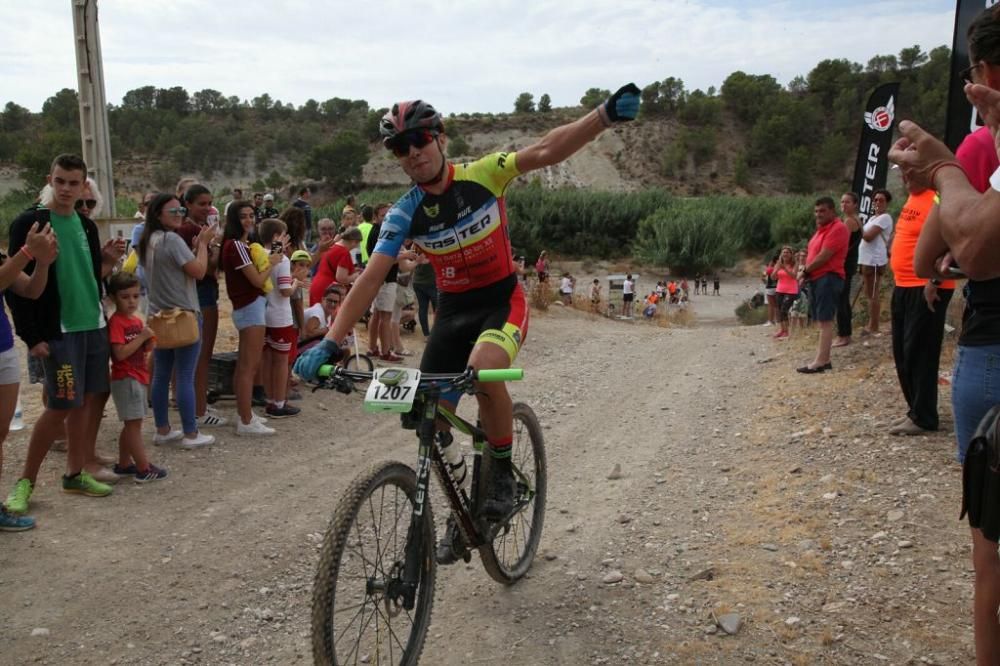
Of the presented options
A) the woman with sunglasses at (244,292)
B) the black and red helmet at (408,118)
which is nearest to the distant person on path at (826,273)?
Answer: the woman with sunglasses at (244,292)

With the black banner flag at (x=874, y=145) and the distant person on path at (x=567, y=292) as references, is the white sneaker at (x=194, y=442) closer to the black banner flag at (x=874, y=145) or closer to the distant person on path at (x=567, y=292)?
the black banner flag at (x=874, y=145)

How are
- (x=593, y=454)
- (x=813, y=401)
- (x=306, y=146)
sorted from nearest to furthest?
(x=593, y=454)
(x=813, y=401)
(x=306, y=146)

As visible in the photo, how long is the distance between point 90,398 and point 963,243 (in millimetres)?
5452

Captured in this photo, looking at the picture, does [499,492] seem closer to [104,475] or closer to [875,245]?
[104,475]

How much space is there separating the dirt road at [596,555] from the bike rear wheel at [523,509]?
153 mm

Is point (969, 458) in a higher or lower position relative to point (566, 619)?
higher

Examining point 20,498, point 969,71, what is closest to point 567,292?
point 20,498

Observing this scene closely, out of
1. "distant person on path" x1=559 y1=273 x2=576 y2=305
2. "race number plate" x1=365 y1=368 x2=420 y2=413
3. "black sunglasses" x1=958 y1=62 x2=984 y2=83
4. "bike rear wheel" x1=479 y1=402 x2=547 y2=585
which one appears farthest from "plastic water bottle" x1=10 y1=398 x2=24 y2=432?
"distant person on path" x1=559 y1=273 x2=576 y2=305

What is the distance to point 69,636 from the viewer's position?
384 cm

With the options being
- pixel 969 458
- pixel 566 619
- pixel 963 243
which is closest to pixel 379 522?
pixel 566 619

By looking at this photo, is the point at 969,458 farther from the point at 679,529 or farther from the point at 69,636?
the point at 69,636

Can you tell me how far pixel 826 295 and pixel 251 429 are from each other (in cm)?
686

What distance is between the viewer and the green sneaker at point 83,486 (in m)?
5.45

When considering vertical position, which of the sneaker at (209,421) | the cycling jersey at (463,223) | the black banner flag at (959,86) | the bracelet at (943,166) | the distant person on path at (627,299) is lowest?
the distant person on path at (627,299)
